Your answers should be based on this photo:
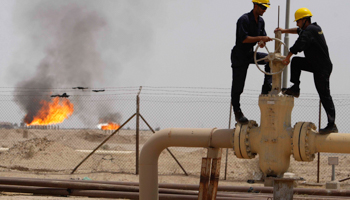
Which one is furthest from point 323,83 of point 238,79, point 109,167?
point 109,167

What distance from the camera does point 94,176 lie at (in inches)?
543

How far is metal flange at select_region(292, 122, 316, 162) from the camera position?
5566mm

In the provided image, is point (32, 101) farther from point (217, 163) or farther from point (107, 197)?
point (217, 163)

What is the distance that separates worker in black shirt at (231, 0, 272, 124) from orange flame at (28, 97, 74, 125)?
2245 centimetres

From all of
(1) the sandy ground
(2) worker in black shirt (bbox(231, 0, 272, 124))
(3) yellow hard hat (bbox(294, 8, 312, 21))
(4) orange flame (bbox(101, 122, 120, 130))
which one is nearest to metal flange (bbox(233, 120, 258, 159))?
(2) worker in black shirt (bbox(231, 0, 272, 124))

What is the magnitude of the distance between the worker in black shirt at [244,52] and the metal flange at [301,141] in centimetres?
85

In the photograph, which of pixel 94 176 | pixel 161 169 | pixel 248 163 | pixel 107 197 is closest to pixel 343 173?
pixel 248 163

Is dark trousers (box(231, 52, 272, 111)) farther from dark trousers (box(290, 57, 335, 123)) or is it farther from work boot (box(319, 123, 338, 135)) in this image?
work boot (box(319, 123, 338, 135))

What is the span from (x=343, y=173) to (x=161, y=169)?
20.6ft

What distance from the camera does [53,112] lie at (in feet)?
105

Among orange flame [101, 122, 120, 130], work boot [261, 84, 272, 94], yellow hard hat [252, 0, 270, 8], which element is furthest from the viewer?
orange flame [101, 122, 120, 130]

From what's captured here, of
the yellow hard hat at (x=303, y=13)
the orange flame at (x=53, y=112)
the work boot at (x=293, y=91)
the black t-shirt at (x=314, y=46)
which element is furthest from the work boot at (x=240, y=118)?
the orange flame at (x=53, y=112)

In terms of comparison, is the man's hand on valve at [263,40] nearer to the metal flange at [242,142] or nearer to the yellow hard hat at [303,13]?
the yellow hard hat at [303,13]

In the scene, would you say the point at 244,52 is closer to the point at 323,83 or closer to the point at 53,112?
the point at 323,83
